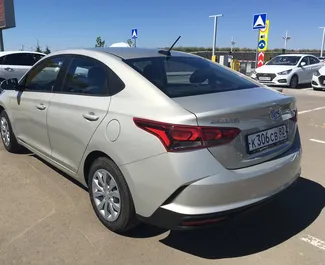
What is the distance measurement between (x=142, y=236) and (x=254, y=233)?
98 centimetres

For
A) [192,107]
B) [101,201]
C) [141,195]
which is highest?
[192,107]

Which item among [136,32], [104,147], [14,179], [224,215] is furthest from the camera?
[136,32]

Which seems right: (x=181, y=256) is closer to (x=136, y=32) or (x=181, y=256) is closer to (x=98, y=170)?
(x=98, y=170)

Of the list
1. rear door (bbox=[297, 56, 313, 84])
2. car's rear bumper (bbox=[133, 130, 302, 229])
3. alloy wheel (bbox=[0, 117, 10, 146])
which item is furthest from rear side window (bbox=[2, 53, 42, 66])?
rear door (bbox=[297, 56, 313, 84])

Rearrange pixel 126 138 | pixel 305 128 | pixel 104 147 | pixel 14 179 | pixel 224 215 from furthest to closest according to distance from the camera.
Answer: pixel 305 128 → pixel 14 179 → pixel 104 147 → pixel 126 138 → pixel 224 215

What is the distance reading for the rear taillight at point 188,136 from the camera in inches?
95.3

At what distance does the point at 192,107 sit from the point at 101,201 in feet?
4.13

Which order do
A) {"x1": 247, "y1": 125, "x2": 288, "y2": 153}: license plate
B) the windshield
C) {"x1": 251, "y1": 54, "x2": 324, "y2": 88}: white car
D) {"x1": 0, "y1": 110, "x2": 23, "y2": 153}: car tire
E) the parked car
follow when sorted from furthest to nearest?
the windshield → {"x1": 251, "y1": 54, "x2": 324, "y2": 88}: white car → the parked car → {"x1": 0, "y1": 110, "x2": 23, "y2": 153}: car tire → {"x1": 247, "y1": 125, "x2": 288, "y2": 153}: license plate

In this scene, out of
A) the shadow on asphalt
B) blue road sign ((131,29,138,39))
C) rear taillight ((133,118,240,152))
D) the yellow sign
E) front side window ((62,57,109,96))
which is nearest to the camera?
rear taillight ((133,118,240,152))

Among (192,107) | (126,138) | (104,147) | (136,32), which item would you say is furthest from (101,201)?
(136,32)

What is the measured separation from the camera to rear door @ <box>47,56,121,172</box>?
309cm

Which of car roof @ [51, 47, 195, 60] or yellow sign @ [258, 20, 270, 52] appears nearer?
car roof @ [51, 47, 195, 60]

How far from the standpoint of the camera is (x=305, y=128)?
7281 mm

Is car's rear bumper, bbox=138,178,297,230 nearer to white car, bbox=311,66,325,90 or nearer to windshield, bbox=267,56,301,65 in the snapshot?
white car, bbox=311,66,325,90
